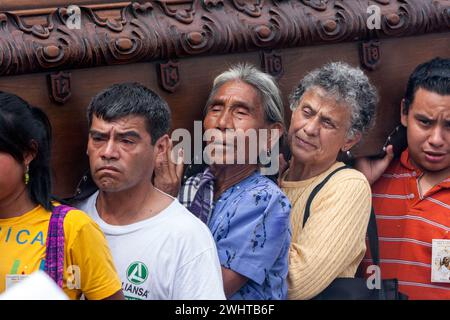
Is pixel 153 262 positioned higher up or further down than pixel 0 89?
further down

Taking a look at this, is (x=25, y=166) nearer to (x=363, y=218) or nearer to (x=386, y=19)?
(x=363, y=218)

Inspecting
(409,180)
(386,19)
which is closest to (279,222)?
(409,180)

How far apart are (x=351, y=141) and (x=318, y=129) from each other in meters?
0.16

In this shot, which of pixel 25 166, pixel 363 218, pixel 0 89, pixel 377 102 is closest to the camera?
pixel 25 166

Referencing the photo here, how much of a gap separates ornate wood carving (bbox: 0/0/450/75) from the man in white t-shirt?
0.22 meters

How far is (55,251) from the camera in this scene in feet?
8.95

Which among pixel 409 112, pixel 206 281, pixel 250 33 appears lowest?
pixel 206 281

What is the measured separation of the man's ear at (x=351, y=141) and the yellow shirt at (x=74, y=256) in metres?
1.12

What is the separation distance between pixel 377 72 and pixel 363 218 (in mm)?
712

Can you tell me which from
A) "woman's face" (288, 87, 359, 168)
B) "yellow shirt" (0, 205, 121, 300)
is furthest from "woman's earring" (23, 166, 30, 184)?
"woman's face" (288, 87, 359, 168)

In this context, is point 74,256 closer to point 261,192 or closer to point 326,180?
point 261,192

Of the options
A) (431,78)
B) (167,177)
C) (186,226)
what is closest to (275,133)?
(167,177)

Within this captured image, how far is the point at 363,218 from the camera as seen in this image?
11.3 feet

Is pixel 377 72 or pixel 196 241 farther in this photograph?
pixel 377 72
